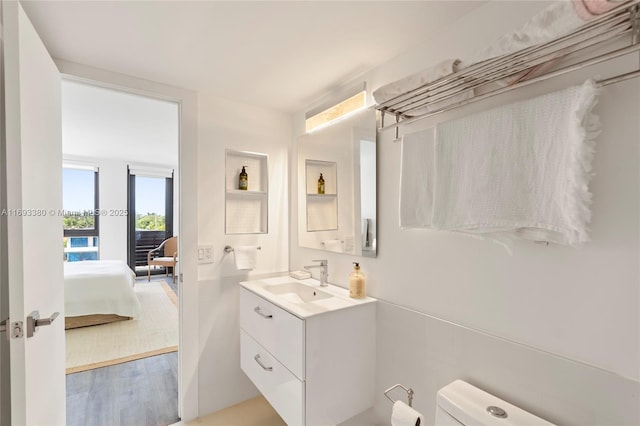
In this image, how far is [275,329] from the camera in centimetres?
159

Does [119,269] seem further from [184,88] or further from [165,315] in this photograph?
[184,88]

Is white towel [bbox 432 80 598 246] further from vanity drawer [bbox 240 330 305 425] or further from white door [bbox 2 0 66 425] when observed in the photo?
white door [bbox 2 0 66 425]

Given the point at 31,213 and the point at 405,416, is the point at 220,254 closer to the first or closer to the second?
the point at 31,213

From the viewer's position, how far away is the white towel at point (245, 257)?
207 cm

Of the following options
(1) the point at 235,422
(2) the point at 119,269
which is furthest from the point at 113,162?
(1) the point at 235,422

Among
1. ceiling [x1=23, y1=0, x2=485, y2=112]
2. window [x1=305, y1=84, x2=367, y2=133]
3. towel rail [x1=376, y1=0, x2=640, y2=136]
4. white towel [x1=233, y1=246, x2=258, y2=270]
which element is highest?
ceiling [x1=23, y1=0, x2=485, y2=112]

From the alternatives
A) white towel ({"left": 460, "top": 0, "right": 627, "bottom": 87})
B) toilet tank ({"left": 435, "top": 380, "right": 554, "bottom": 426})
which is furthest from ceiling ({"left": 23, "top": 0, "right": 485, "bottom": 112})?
toilet tank ({"left": 435, "top": 380, "right": 554, "bottom": 426})

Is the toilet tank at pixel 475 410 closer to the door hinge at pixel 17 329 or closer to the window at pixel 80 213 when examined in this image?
the door hinge at pixel 17 329

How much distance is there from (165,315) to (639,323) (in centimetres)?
432

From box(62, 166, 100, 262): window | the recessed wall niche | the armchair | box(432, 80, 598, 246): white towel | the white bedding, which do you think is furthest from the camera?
the armchair

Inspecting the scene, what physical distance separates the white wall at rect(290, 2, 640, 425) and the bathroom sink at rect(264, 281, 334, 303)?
1.54ft

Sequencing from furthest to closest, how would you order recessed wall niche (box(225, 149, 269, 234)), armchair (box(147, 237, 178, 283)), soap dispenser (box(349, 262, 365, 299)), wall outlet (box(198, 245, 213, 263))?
armchair (box(147, 237, 178, 283))
recessed wall niche (box(225, 149, 269, 234))
wall outlet (box(198, 245, 213, 263))
soap dispenser (box(349, 262, 365, 299))

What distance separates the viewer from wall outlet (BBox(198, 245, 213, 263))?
199cm

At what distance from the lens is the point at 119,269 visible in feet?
12.9
